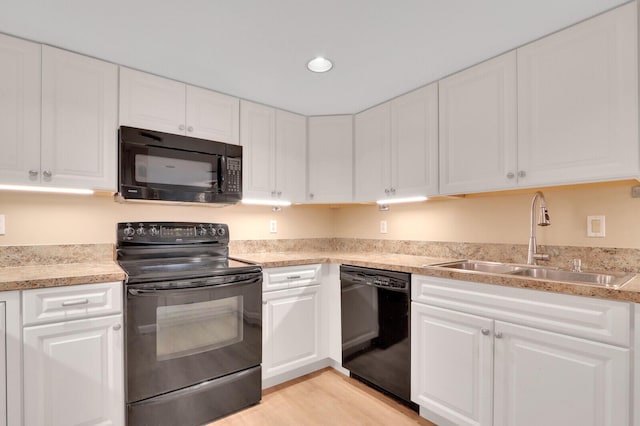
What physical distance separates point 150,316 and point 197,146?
1131mm

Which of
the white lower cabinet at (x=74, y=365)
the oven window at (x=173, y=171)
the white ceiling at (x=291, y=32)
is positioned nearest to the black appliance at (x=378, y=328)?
the oven window at (x=173, y=171)

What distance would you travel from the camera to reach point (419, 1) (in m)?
1.42

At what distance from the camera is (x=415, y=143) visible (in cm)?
232

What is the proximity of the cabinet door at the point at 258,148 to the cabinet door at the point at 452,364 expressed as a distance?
143 cm

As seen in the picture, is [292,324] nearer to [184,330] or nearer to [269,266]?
[269,266]

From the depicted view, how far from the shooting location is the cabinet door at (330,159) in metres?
2.82

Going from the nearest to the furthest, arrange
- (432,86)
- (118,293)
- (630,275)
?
(630,275)
(118,293)
(432,86)

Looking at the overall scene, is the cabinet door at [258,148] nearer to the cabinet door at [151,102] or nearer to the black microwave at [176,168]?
the black microwave at [176,168]

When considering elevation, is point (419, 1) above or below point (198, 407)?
above

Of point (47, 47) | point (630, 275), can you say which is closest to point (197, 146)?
point (47, 47)

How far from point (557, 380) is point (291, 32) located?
2034 mm

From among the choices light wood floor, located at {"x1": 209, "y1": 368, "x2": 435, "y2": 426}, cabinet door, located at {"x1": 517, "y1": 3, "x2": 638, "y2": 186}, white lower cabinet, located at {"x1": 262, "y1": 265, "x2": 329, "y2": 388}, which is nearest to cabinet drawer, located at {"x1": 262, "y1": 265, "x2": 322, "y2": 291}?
white lower cabinet, located at {"x1": 262, "y1": 265, "x2": 329, "y2": 388}

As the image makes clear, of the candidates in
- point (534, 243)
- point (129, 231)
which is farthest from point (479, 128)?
point (129, 231)

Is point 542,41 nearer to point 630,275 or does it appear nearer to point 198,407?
point 630,275
